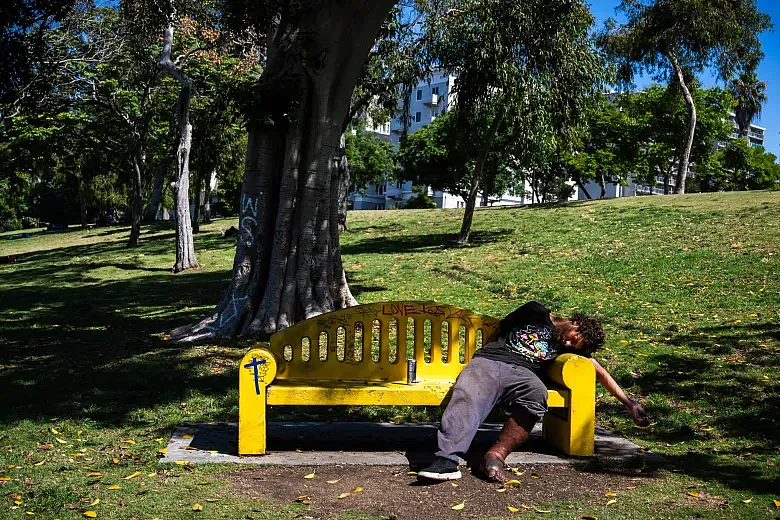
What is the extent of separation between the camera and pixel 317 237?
9.74m

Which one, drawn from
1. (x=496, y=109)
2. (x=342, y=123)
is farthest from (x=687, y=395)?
(x=496, y=109)

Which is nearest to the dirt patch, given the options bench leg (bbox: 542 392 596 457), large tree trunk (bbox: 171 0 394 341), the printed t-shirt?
bench leg (bbox: 542 392 596 457)

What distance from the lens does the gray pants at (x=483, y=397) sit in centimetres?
498

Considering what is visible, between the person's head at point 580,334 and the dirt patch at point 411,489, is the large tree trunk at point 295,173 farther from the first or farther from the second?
the dirt patch at point 411,489

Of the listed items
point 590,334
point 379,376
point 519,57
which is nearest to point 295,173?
point 379,376

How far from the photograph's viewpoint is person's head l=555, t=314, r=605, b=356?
18.3 ft

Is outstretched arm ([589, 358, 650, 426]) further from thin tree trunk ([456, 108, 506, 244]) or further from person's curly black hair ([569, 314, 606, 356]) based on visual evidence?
thin tree trunk ([456, 108, 506, 244])

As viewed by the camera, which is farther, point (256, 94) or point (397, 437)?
point (256, 94)

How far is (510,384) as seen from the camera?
17.2 feet

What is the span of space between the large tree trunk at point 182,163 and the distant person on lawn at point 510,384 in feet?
49.4

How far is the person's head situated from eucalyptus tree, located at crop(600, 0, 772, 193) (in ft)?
84.4

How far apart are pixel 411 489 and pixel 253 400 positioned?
1.33m

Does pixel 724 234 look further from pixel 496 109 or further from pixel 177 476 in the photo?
pixel 177 476

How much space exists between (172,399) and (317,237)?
10.9 feet
